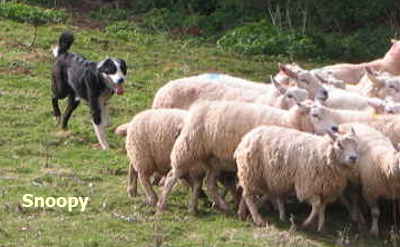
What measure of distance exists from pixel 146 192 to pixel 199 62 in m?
8.42

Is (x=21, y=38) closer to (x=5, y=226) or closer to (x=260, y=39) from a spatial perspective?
(x=260, y=39)

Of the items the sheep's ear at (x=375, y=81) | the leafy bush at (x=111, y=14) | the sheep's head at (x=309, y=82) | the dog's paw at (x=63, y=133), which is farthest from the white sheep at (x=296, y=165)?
the leafy bush at (x=111, y=14)

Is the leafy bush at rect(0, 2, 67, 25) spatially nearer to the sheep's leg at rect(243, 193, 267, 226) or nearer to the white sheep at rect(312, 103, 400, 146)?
the white sheep at rect(312, 103, 400, 146)

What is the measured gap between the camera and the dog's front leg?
1433cm

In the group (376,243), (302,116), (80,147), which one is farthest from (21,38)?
(376,243)

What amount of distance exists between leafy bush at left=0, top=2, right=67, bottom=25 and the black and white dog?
21.4 ft

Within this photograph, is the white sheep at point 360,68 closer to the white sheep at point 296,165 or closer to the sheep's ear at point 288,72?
the sheep's ear at point 288,72

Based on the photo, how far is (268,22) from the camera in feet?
78.5

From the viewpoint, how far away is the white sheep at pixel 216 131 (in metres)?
11.3

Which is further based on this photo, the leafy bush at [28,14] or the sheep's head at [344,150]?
the leafy bush at [28,14]

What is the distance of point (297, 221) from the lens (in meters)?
11.2

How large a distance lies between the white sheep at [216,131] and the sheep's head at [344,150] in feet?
2.53

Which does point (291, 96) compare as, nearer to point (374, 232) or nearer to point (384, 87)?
point (384, 87)

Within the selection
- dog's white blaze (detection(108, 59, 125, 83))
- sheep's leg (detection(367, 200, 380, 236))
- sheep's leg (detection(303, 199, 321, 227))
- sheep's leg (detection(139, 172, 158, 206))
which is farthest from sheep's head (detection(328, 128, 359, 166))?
dog's white blaze (detection(108, 59, 125, 83))
